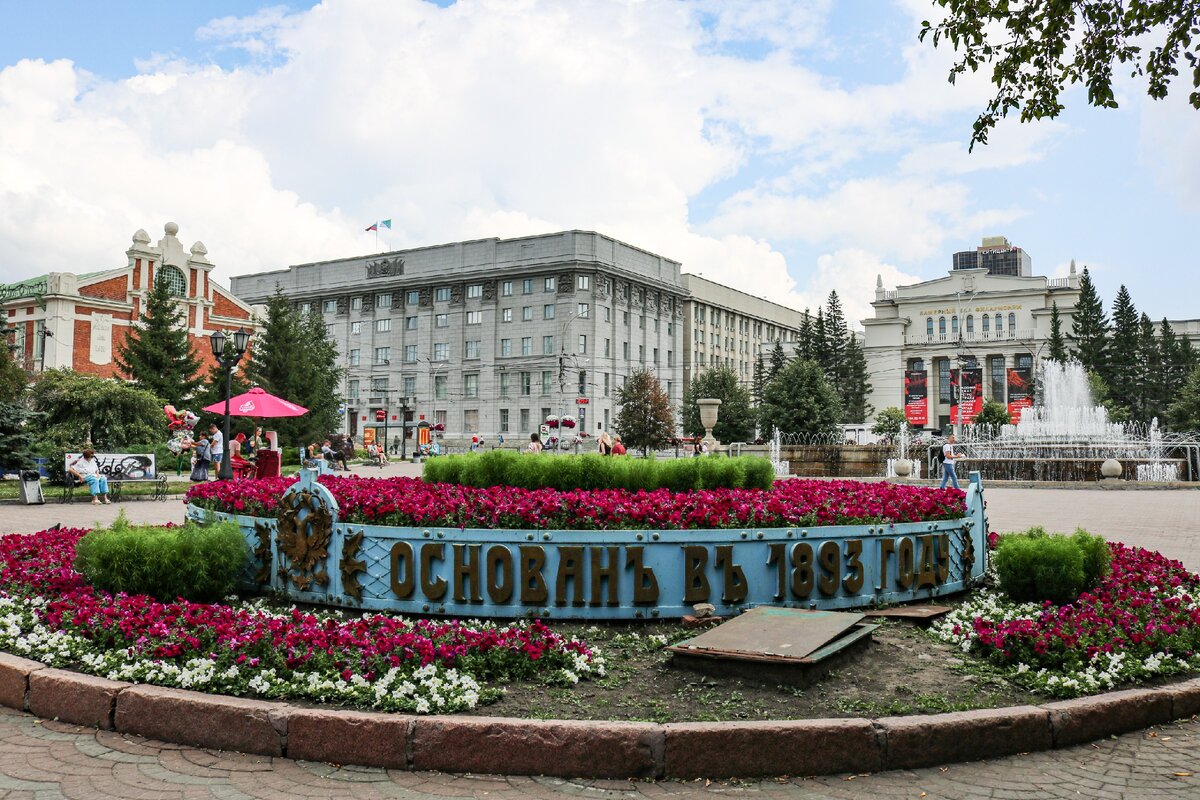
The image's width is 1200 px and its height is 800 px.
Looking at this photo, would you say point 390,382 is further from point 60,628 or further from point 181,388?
point 60,628

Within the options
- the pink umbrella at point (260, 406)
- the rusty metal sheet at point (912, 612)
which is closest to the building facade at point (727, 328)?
the pink umbrella at point (260, 406)

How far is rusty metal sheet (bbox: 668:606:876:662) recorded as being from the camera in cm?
512

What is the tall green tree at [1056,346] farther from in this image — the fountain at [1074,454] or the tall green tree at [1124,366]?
the fountain at [1074,454]

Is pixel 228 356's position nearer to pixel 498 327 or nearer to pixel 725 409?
pixel 725 409

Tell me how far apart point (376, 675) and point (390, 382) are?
8796 cm

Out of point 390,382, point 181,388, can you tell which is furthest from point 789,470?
point 390,382

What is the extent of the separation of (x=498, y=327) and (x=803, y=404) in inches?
1320

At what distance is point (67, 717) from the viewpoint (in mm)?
4914

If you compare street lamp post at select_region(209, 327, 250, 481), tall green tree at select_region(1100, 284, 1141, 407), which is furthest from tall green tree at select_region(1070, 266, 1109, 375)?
street lamp post at select_region(209, 327, 250, 481)

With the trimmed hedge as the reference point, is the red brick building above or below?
above

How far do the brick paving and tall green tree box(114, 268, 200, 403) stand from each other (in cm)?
4301

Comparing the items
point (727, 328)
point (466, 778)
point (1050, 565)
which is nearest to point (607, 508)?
point (466, 778)

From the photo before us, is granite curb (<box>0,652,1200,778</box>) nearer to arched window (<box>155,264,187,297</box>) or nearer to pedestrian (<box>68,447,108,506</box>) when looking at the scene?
pedestrian (<box>68,447,108,506</box>)

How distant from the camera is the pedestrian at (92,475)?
20.1 meters
